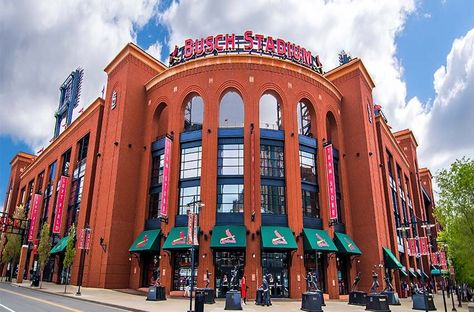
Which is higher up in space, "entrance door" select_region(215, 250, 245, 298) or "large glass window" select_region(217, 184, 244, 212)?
"large glass window" select_region(217, 184, 244, 212)

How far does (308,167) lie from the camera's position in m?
38.4

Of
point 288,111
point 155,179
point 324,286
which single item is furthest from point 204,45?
point 324,286

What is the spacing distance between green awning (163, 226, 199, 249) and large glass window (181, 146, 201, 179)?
5521mm

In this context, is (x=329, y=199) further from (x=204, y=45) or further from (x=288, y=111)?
(x=204, y=45)

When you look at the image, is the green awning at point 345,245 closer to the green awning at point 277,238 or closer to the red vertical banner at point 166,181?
the green awning at point 277,238

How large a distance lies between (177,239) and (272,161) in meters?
12.0

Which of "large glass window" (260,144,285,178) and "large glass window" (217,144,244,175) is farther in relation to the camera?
"large glass window" (260,144,285,178)

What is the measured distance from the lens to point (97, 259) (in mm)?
37312

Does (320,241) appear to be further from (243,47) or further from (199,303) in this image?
(243,47)

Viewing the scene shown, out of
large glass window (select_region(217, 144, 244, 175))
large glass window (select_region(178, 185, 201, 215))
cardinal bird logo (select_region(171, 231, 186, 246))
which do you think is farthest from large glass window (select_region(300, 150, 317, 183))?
cardinal bird logo (select_region(171, 231, 186, 246))

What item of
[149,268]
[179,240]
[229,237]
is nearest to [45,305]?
[179,240]

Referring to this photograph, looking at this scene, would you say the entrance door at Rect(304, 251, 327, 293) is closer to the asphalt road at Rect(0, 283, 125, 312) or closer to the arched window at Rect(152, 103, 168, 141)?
the asphalt road at Rect(0, 283, 125, 312)

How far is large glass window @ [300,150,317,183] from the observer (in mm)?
37781

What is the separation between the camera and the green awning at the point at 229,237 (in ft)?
105
